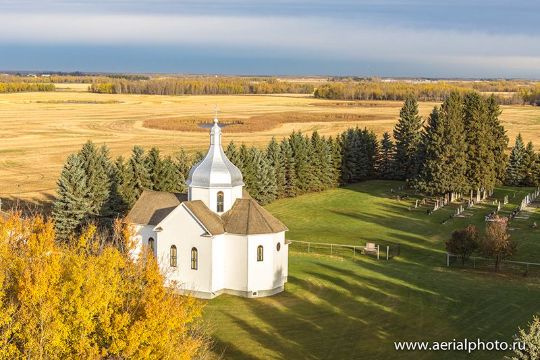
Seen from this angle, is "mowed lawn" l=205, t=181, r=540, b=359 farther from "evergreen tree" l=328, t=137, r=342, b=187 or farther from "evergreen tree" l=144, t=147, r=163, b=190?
"evergreen tree" l=328, t=137, r=342, b=187

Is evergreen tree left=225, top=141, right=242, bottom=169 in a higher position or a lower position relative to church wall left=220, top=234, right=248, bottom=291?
higher

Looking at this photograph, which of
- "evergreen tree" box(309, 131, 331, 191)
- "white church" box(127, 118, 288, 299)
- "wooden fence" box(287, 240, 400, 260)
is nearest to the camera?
"white church" box(127, 118, 288, 299)

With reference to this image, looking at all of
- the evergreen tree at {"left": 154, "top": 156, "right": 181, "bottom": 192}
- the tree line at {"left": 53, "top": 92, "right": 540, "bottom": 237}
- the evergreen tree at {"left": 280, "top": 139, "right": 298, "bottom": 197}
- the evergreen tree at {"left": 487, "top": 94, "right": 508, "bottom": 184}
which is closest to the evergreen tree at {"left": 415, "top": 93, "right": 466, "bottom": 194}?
the tree line at {"left": 53, "top": 92, "right": 540, "bottom": 237}

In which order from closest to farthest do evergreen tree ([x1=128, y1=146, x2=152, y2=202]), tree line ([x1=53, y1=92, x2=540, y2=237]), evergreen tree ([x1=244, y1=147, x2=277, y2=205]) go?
→ tree line ([x1=53, y1=92, x2=540, y2=237]) → evergreen tree ([x1=128, y1=146, x2=152, y2=202]) → evergreen tree ([x1=244, y1=147, x2=277, y2=205])

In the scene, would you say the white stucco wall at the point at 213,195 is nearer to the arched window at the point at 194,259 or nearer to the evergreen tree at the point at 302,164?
the arched window at the point at 194,259

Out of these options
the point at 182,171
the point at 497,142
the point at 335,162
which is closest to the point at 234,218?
the point at 182,171

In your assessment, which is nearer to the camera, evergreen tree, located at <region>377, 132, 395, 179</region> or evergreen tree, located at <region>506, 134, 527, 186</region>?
evergreen tree, located at <region>506, 134, 527, 186</region>

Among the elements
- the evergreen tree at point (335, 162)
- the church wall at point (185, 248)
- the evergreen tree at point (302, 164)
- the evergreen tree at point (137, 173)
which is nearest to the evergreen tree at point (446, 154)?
the evergreen tree at point (335, 162)

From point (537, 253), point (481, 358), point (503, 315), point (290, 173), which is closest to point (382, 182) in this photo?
point (290, 173)

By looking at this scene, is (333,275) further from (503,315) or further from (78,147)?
(78,147)
